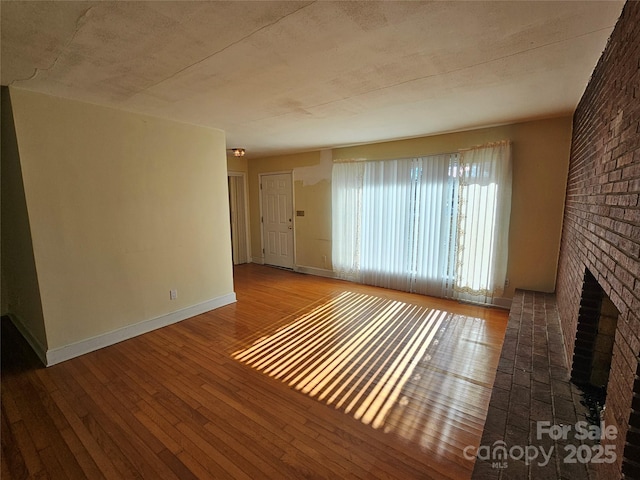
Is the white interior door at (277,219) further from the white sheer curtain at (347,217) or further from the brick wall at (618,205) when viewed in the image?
the brick wall at (618,205)

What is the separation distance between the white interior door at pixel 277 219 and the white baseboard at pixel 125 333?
2227 mm

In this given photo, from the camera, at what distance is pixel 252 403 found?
→ 80.6 inches

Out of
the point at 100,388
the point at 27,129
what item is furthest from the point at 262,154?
the point at 100,388

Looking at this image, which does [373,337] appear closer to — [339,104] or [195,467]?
[195,467]

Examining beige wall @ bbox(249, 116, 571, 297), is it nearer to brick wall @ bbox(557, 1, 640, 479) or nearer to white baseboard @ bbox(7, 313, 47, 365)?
brick wall @ bbox(557, 1, 640, 479)

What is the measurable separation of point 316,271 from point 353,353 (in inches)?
115

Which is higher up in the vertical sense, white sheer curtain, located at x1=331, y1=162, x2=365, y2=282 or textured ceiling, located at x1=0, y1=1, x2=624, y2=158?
textured ceiling, located at x1=0, y1=1, x2=624, y2=158

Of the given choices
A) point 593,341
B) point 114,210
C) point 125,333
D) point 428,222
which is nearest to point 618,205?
point 593,341

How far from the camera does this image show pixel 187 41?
5.17 feet

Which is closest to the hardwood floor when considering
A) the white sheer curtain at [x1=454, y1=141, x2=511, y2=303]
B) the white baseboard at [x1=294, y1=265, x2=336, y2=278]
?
the white sheer curtain at [x1=454, y1=141, x2=511, y2=303]

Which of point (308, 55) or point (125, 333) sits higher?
point (308, 55)

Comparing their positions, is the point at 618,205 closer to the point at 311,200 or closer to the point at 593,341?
the point at 593,341

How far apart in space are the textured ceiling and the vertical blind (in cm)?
95

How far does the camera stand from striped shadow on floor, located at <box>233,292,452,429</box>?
213 centimetres
